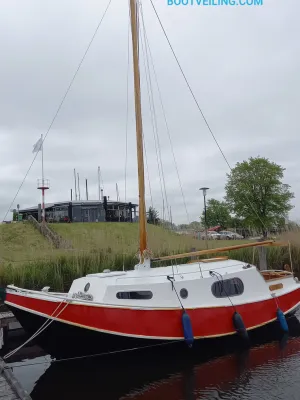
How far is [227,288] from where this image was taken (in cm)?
1155

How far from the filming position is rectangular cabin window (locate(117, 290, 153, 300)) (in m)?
10.2

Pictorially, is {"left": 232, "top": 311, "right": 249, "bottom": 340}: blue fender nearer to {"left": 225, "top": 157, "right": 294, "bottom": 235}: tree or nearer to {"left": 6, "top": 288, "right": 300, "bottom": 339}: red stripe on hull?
{"left": 6, "top": 288, "right": 300, "bottom": 339}: red stripe on hull

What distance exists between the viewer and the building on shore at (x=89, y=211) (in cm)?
4709

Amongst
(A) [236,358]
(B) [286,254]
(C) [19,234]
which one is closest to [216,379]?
(A) [236,358]

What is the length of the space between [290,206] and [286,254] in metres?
26.7

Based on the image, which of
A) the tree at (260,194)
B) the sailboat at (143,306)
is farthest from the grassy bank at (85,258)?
the tree at (260,194)

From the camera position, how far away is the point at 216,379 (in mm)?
9266

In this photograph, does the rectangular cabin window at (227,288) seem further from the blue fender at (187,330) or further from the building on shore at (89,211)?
the building on shore at (89,211)

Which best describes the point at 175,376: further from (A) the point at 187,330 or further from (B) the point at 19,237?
(B) the point at 19,237

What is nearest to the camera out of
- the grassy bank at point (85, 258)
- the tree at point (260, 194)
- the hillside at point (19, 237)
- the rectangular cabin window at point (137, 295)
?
the rectangular cabin window at point (137, 295)

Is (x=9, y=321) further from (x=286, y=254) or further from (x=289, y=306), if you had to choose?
(x=286, y=254)

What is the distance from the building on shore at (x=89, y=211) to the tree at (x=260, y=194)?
41.5 ft

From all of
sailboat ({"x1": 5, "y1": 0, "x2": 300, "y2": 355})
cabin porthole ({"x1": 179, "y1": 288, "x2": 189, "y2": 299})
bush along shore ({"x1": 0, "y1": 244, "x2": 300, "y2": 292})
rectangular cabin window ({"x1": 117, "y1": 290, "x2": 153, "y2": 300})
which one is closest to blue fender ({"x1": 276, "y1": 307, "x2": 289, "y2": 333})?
sailboat ({"x1": 5, "y1": 0, "x2": 300, "y2": 355})

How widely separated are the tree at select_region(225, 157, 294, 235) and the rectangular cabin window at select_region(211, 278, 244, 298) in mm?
32605
